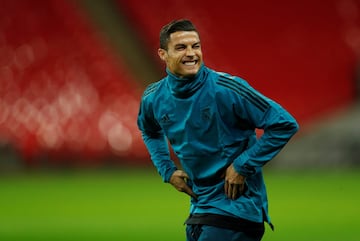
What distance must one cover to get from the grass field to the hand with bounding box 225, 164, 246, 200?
3.82 metres

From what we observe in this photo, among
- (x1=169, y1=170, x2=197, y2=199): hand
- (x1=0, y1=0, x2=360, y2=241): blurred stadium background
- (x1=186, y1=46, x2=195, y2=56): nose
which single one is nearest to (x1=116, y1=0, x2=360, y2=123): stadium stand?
(x1=0, y1=0, x2=360, y2=241): blurred stadium background

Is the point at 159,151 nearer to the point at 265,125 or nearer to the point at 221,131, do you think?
the point at 221,131

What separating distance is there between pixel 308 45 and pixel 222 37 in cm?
168

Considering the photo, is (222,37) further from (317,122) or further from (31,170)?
(31,170)

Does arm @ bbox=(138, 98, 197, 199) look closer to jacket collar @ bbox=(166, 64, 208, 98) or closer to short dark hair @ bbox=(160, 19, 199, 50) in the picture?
jacket collar @ bbox=(166, 64, 208, 98)

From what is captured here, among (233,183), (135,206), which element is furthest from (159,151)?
(135,206)

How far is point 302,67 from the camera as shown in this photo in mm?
18500

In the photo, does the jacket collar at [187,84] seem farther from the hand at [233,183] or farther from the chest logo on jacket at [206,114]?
the hand at [233,183]

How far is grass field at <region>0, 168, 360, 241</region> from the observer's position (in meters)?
9.56

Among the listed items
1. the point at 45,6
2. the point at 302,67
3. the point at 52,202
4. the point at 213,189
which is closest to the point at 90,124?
the point at 45,6

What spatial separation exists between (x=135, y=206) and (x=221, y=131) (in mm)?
6819

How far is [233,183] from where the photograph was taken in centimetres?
523

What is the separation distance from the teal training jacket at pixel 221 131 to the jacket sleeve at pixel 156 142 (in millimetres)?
276

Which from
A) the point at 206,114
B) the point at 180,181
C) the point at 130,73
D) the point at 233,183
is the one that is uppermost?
the point at 130,73
